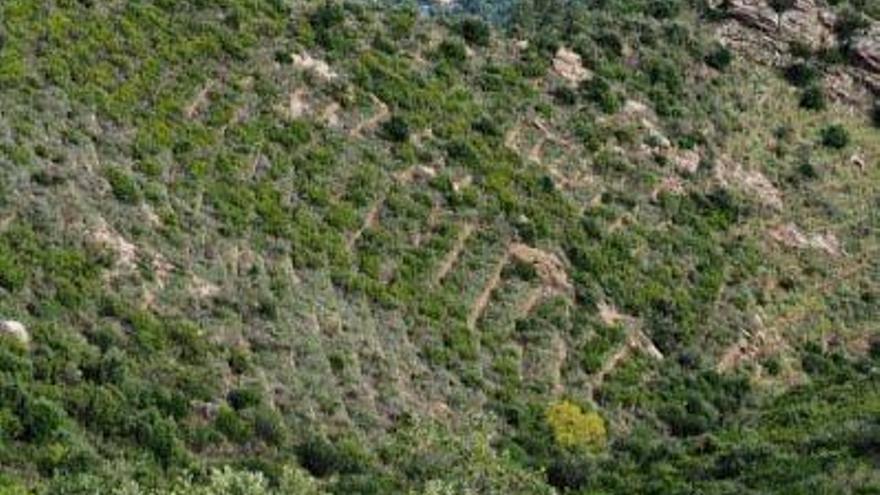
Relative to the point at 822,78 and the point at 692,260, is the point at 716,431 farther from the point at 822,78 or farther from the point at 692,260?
the point at 822,78

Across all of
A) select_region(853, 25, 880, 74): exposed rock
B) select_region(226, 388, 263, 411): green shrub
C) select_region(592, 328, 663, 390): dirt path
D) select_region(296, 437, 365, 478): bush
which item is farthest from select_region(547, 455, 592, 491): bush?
select_region(853, 25, 880, 74): exposed rock

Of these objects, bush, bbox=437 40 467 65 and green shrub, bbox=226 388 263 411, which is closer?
green shrub, bbox=226 388 263 411

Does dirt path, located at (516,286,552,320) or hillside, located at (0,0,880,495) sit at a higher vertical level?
hillside, located at (0,0,880,495)

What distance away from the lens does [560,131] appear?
5406 centimetres

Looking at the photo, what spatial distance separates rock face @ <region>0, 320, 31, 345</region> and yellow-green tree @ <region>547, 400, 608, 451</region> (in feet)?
46.7

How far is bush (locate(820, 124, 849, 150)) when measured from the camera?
5919 centimetres

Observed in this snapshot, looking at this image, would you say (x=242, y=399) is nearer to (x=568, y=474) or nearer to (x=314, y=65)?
(x=568, y=474)

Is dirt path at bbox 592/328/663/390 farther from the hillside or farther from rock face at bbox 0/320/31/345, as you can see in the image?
rock face at bbox 0/320/31/345

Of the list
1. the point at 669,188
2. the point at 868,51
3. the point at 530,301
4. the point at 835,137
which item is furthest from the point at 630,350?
the point at 868,51

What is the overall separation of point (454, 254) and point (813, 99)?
21.8 m

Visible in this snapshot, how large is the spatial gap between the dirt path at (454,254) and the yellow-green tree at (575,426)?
5.31m

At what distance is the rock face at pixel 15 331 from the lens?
33125mm

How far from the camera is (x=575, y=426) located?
4172cm

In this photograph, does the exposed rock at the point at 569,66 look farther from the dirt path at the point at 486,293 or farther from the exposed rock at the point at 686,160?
the dirt path at the point at 486,293
